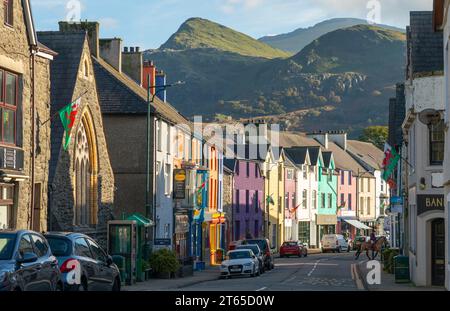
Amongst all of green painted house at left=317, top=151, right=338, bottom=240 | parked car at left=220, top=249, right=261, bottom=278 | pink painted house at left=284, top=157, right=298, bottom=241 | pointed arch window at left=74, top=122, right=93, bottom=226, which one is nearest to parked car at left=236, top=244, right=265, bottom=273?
parked car at left=220, top=249, right=261, bottom=278

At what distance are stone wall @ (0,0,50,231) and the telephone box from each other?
3745 millimetres

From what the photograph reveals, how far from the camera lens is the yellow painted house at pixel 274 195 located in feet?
285

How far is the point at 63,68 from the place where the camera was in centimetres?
3981

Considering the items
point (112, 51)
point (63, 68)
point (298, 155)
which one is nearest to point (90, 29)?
point (112, 51)

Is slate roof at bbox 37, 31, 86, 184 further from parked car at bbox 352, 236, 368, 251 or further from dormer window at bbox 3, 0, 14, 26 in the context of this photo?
parked car at bbox 352, 236, 368, 251

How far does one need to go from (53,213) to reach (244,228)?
4383 centimetres

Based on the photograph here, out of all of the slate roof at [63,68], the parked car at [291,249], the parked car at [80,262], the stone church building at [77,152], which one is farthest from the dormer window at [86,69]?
the parked car at [291,249]

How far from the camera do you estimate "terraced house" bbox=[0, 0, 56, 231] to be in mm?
30797

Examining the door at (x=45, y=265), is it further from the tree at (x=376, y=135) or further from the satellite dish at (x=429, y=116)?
the tree at (x=376, y=135)

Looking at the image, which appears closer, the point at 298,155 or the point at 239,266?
the point at 239,266

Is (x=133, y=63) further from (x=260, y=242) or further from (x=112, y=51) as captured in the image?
(x=260, y=242)

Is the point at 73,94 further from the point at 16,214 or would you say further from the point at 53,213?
the point at 16,214

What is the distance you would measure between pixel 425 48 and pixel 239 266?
15495 millimetres

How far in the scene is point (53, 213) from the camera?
123 feet
